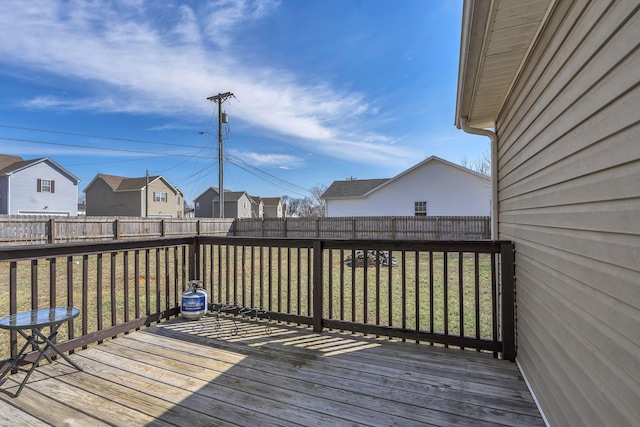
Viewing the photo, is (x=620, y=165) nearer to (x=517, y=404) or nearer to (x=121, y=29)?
(x=517, y=404)

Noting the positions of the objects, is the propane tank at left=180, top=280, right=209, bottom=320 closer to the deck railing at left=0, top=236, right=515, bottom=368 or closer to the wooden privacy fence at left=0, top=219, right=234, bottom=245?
the deck railing at left=0, top=236, right=515, bottom=368

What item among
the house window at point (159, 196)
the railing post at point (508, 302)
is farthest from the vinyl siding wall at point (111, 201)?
the railing post at point (508, 302)

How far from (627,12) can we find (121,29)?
28.3 ft

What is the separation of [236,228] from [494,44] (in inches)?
592

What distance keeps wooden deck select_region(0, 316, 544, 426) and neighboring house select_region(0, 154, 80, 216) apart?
68.6ft

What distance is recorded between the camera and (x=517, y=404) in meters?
1.77

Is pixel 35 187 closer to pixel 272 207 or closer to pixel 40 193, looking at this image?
pixel 40 193

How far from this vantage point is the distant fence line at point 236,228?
31.6 ft

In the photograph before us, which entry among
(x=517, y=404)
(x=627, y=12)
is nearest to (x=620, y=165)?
(x=627, y=12)

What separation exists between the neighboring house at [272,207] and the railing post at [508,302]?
3991cm

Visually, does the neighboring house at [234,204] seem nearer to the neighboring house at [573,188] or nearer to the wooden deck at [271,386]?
the wooden deck at [271,386]

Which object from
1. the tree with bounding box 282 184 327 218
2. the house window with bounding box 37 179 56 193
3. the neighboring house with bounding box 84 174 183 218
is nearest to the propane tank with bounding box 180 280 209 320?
the house window with bounding box 37 179 56 193

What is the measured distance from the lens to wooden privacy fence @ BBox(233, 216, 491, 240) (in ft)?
39.1

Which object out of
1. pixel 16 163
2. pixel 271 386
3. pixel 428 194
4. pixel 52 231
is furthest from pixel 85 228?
pixel 428 194
